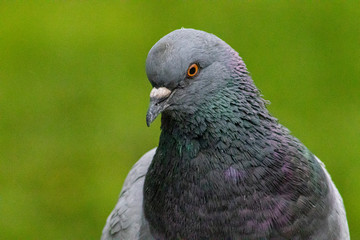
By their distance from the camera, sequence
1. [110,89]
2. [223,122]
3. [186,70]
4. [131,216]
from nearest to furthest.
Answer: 1. [186,70]
2. [223,122]
3. [131,216]
4. [110,89]

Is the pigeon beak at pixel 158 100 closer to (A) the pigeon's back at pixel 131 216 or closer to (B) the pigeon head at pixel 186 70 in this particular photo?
(B) the pigeon head at pixel 186 70

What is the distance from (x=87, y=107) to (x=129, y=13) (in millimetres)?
1403

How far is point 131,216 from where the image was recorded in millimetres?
3938

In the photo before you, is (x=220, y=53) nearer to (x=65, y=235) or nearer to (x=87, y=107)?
(x=65, y=235)

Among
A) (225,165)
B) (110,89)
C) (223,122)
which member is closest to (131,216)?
(225,165)

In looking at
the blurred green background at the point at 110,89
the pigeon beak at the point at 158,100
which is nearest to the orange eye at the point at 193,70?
the pigeon beak at the point at 158,100

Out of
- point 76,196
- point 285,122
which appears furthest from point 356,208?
point 76,196

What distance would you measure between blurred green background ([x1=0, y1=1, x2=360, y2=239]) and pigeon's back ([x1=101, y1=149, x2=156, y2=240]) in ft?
6.51

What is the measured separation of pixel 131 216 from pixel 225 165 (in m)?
0.80

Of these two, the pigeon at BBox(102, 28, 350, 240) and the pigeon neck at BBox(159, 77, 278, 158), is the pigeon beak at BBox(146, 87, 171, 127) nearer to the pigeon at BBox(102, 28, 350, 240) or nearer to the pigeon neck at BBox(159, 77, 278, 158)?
the pigeon at BBox(102, 28, 350, 240)

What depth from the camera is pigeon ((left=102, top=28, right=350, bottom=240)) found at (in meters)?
3.37

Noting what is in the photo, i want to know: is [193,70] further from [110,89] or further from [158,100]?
[110,89]

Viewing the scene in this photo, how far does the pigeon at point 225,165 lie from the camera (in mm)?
3369

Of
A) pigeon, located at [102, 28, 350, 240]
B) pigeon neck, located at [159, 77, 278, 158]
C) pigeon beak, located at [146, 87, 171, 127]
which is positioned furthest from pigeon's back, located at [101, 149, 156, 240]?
pigeon beak, located at [146, 87, 171, 127]
